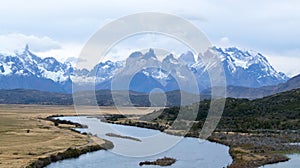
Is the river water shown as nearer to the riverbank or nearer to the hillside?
the riverbank

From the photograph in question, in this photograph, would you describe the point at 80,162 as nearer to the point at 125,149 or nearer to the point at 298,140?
the point at 125,149

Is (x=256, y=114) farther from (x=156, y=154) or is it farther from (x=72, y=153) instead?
(x=72, y=153)

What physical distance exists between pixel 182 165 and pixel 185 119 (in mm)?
83536

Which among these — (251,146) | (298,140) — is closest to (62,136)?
(251,146)

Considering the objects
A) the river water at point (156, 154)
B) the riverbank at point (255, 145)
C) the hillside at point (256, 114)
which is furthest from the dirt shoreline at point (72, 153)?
the hillside at point (256, 114)

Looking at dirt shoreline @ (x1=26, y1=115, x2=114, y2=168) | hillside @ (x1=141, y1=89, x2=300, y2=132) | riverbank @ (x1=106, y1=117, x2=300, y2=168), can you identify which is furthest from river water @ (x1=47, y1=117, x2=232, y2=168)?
hillside @ (x1=141, y1=89, x2=300, y2=132)

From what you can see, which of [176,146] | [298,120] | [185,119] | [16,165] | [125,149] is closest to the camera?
[16,165]

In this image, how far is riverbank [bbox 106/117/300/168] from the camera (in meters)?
75.4

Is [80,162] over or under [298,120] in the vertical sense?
under

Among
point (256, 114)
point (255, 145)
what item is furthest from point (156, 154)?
point (256, 114)

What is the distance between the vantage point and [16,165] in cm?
6644

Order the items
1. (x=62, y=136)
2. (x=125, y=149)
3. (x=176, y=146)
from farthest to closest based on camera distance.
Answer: (x=62, y=136) < (x=176, y=146) < (x=125, y=149)

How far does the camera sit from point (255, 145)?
93.4 metres

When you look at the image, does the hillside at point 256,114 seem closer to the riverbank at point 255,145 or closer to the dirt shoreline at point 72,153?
the riverbank at point 255,145
